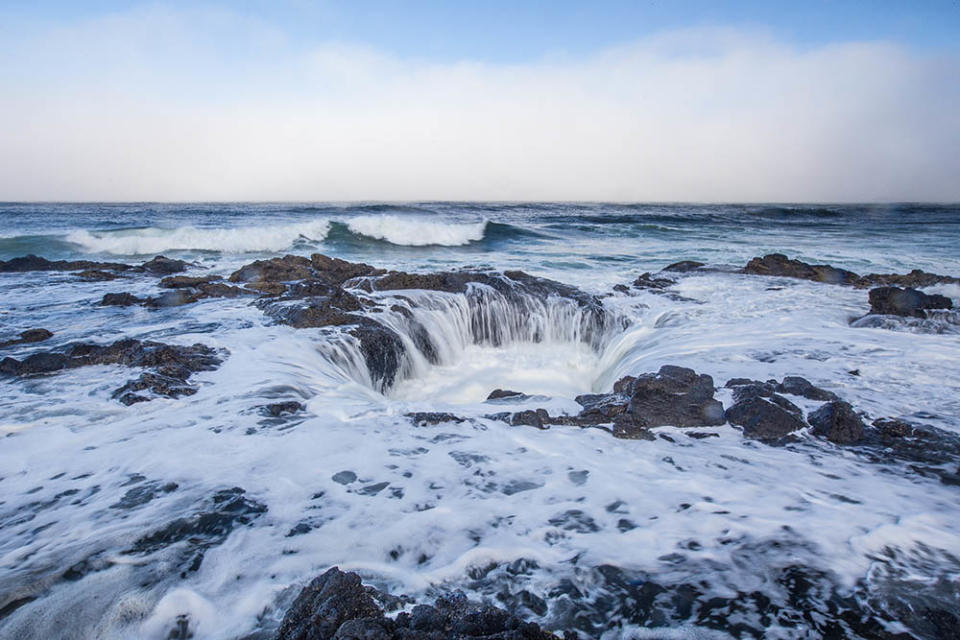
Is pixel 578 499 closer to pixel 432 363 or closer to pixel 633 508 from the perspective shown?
pixel 633 508

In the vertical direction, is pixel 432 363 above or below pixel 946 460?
below

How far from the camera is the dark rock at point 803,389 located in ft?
13.6

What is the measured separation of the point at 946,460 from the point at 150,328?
8123 millimetres

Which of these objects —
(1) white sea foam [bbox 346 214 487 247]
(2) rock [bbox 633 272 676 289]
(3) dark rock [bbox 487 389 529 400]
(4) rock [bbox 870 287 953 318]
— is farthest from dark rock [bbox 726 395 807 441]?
(1) white sea foam [bbox 346 214 487 247]

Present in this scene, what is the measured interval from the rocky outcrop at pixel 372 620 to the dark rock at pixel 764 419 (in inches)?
103

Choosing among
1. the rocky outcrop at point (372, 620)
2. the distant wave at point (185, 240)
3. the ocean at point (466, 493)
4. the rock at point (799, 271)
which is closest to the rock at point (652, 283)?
the rock at point (799, 271)

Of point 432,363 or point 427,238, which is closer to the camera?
point 432,363

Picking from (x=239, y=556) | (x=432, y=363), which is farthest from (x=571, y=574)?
(x=432, y=363)

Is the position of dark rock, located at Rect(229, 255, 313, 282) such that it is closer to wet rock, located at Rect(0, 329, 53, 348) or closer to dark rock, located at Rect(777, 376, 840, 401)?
wet rock, located at Rect(0, 329, 53, 348)

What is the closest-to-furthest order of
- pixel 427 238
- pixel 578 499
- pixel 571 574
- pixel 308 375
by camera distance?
pixel 571 574, pixel 578 499, pixel 308 375, pixel 427 238

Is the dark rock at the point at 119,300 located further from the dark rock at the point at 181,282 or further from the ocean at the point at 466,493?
the dark rock at the point at 181,282

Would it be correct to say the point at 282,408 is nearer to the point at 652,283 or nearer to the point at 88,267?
the point at 652,283

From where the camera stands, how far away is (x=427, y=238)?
862 inches

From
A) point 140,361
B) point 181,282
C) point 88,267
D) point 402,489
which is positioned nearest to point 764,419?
point 402,489
